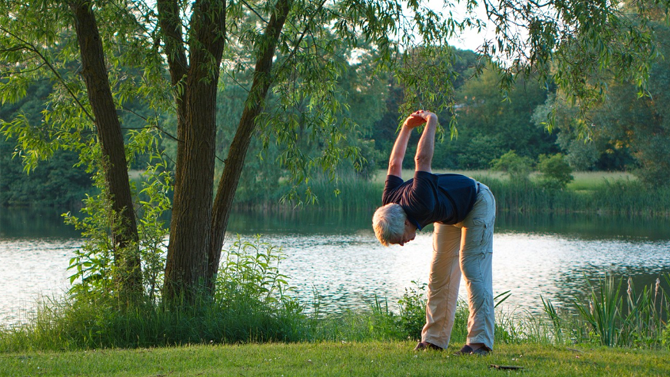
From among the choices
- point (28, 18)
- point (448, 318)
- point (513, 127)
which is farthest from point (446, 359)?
point (513, 127)

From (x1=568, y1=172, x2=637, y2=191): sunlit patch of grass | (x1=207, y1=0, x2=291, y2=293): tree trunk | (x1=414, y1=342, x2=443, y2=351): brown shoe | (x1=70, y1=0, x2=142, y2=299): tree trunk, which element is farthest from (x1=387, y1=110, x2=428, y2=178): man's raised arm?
(x1=568, y1=172, x2=637, y2=191): sunlit patch of grass

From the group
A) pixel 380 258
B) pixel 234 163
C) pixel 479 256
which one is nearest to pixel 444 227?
pixel 479 256

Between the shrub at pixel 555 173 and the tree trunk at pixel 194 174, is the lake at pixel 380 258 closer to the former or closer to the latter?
the tree trunk at pixel 194 174

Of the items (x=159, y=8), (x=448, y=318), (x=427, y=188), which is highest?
(x=159, y=8)

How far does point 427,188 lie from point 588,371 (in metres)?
1.46

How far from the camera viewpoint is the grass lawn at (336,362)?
4250 millimetres

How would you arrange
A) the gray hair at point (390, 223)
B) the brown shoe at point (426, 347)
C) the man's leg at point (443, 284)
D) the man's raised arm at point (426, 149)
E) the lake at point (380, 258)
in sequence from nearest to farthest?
the gray hair at point (390, 223) < the man's raised arm at point (426, 149) < the man's leg at point (443, 284) < the brown shoe at point (426, 347) < the lake at point (380, 258)

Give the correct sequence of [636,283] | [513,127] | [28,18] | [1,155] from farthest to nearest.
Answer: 1. [513,127]
2. [1,155]
3. [636,283]
4. [28,18]

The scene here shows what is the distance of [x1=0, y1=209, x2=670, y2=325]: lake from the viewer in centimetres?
1255

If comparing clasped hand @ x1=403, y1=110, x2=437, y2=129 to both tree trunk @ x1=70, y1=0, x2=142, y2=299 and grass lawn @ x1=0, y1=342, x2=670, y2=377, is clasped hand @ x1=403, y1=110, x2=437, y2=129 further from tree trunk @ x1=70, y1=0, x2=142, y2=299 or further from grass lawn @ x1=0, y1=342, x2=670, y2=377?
tree trunk @ x1=70, y1=0, x2=142, y2=299

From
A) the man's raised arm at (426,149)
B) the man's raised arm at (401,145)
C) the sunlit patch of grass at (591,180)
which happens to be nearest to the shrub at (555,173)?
the sunlit patch of grass at (591,180)

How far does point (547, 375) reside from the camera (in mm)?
4078

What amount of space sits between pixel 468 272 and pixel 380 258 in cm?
1324

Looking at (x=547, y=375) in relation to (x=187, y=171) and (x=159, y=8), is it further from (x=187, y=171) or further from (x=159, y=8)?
(x=159, y=8)
